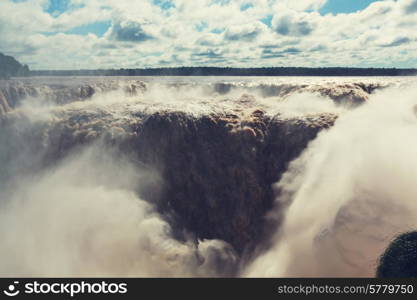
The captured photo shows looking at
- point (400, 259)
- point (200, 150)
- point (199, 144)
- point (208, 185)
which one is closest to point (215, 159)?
point (200, 150)

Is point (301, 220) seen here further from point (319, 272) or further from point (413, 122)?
point (413, 122)

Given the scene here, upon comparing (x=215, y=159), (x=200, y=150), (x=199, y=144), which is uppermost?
(x=199, y=144)

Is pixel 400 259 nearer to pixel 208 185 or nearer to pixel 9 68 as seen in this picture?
pixel 208 185

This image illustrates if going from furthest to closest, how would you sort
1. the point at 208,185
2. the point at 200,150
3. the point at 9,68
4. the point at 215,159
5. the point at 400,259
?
1. the point at 9,68
2. the point at 200,150
3. the point at 215,159
4. the point at 208,185
5. the point at 400,259

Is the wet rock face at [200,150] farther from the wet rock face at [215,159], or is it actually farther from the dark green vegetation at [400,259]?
the dark green vegetation at [400,259]

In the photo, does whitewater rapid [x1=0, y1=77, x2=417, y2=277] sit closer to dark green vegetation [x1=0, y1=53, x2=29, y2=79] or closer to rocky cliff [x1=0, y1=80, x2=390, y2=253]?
rocky cliff [x1=0, y1=80, x2=390, y2=253]

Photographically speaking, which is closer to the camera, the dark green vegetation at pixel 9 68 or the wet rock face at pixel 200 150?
the wet rock face at pixel 200 150

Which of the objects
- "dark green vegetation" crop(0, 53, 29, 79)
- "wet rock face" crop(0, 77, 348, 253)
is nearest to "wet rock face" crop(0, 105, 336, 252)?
"wet rock face" crop(0, 77, 348, 253)

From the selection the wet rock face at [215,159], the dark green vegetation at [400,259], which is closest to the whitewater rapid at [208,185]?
the wet rock face at [215,159]
